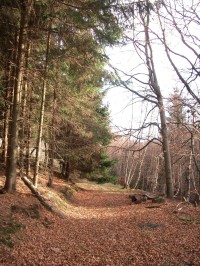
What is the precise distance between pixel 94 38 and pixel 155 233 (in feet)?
24.3

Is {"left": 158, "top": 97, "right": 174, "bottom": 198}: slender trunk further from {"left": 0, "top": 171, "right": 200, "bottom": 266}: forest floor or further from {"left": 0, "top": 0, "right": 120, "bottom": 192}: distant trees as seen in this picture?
{"left": 0, "top": 171, "right": 200, "bottom": 266}: forest floor

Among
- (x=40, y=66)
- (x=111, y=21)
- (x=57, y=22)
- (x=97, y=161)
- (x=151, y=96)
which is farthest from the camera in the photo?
(x=97, y=161)

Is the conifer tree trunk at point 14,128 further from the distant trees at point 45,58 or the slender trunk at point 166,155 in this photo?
the slender trunk at point 166,155

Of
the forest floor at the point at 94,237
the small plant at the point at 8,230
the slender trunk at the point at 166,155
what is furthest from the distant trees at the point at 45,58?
the slender trunk at the point at 166,155

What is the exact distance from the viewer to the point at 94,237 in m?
7.83

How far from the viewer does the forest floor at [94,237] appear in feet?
19.8

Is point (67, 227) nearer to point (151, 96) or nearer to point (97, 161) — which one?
point (151, 96)

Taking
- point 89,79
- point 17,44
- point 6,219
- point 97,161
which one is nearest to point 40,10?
point 17,44

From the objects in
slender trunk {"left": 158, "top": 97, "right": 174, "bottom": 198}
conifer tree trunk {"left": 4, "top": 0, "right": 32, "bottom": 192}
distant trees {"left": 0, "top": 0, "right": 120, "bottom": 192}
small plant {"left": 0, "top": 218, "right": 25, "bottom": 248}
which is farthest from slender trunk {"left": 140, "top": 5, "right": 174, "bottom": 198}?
small plant {"left": 0, "top": 218, "right": 25, "bottom": 248}

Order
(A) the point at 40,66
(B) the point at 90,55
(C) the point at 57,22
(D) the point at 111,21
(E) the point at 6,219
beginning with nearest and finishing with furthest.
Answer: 1. (E) the point at 6,219
2. (D) the point at 111,21
3. (C) the point at 57,22
4. (B) the point at 90,55
5. (A) the point at 40,66

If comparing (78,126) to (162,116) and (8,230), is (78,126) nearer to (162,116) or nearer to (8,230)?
(162,116)

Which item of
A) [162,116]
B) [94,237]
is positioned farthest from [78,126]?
[94,237]

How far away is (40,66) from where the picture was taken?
12.8 m

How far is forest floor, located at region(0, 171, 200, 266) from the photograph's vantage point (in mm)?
6043
